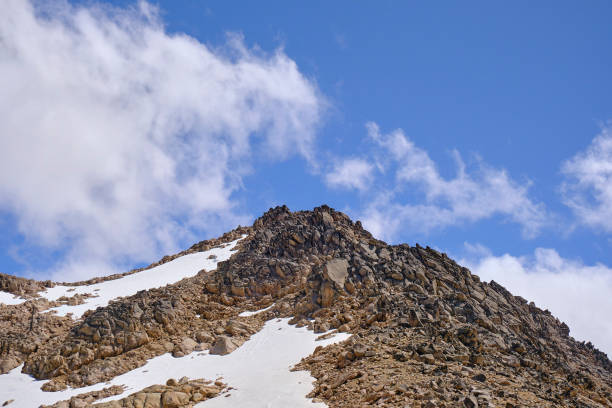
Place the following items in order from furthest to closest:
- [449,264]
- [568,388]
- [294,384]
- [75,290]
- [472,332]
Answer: [75,290], [449,264], [472,332], [568,388], [294,384]

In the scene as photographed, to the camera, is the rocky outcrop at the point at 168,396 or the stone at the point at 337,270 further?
the stone at the point at 337,270

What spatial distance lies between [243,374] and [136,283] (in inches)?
1016

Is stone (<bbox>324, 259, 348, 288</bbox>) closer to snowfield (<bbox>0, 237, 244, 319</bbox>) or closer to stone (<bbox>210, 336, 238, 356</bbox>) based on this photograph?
stone (<bbox>210, 336, 238, 356</bbox>)

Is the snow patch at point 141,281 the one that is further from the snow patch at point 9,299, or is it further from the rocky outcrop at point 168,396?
the rocky outcrop at point 168,396

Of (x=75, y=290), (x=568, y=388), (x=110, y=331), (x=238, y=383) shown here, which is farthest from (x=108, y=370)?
(x=568, y=388)

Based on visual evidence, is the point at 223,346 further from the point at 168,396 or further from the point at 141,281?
the point at 141,281

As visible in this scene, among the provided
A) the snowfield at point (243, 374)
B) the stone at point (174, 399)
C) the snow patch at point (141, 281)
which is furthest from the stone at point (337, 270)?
the snow patch at point (141, 281)

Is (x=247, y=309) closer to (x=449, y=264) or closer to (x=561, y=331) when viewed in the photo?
(x=449, y=264)

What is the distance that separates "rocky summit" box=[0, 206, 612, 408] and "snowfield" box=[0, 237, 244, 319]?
957 mm

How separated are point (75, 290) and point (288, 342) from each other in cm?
2919

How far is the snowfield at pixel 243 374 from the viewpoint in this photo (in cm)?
2156

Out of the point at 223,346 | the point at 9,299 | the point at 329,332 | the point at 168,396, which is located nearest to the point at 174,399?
the point at 168,396

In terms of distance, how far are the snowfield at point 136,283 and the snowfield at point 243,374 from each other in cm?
1106

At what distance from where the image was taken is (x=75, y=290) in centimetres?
4716
